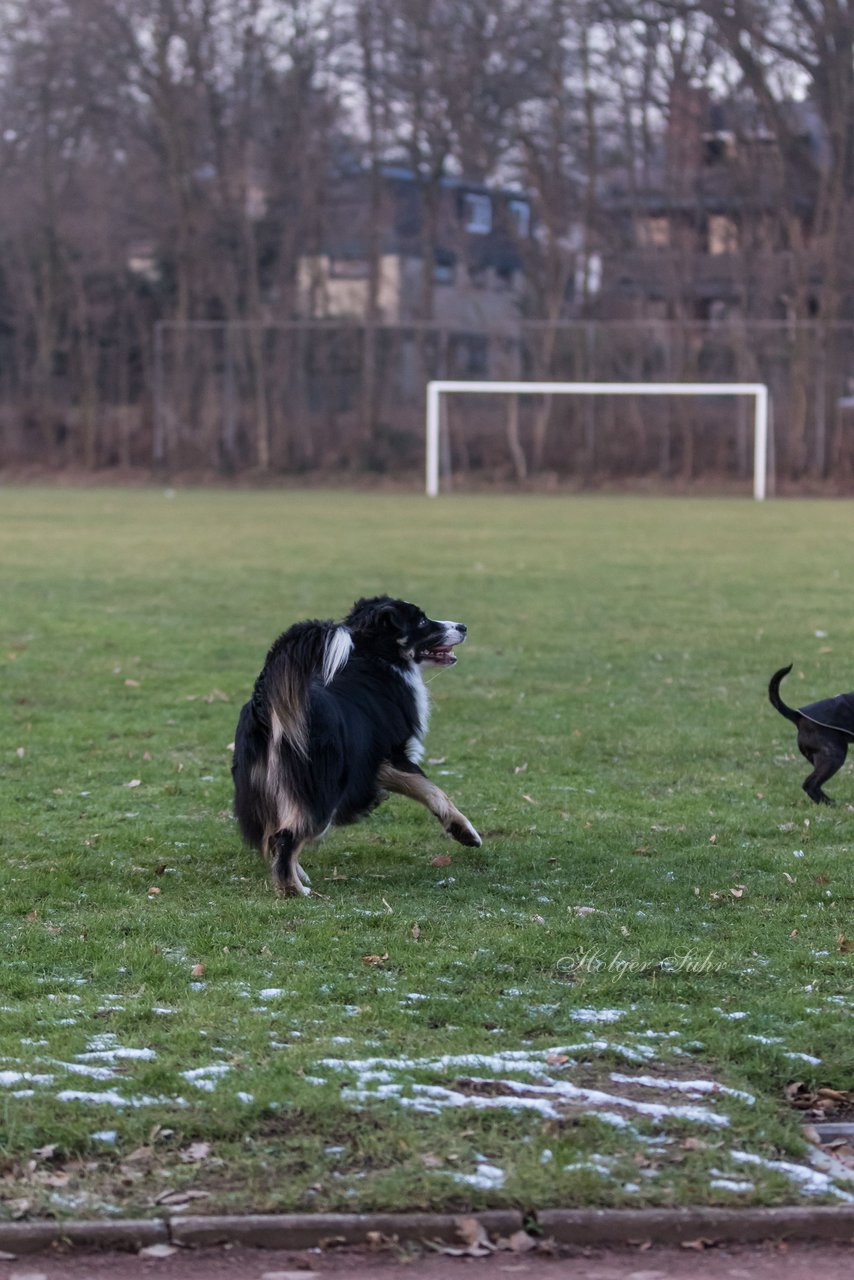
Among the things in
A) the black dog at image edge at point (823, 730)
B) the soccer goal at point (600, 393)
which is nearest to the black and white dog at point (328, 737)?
the black dog at image edge at point (823, 730)

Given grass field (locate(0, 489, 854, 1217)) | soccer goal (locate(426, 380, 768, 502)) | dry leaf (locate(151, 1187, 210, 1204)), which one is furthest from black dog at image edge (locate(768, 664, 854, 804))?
soccer goal (locate(426, 380, 768, 502))

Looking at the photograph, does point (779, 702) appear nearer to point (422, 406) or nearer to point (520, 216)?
point (422, 406)

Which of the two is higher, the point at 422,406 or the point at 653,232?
the point at 653,232

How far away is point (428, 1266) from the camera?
3.14 meters

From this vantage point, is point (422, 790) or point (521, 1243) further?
point (422, 790)

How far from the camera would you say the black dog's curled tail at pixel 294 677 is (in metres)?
5.61

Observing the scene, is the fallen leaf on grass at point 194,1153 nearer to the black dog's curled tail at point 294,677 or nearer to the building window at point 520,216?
the black dog's curled tail at point 294,677

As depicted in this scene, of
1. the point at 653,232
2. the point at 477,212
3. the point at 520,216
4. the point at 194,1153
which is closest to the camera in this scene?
the point at 194,1153

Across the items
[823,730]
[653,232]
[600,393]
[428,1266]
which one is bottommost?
[428,1266]

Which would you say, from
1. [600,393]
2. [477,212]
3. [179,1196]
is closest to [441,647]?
[179,1196]

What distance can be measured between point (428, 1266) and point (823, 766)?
4.29 metres

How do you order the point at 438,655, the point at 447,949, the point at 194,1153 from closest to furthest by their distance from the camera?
1. the point at 194,1153
2. the point at 447,949
3. the point at 438,655

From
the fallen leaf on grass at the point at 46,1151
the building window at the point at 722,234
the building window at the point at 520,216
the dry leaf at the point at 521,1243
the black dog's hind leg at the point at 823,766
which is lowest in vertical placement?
the dry leaf at the point at 521,1243

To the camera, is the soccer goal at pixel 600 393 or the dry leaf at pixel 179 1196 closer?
the dry leaf at pixel 179 1196
